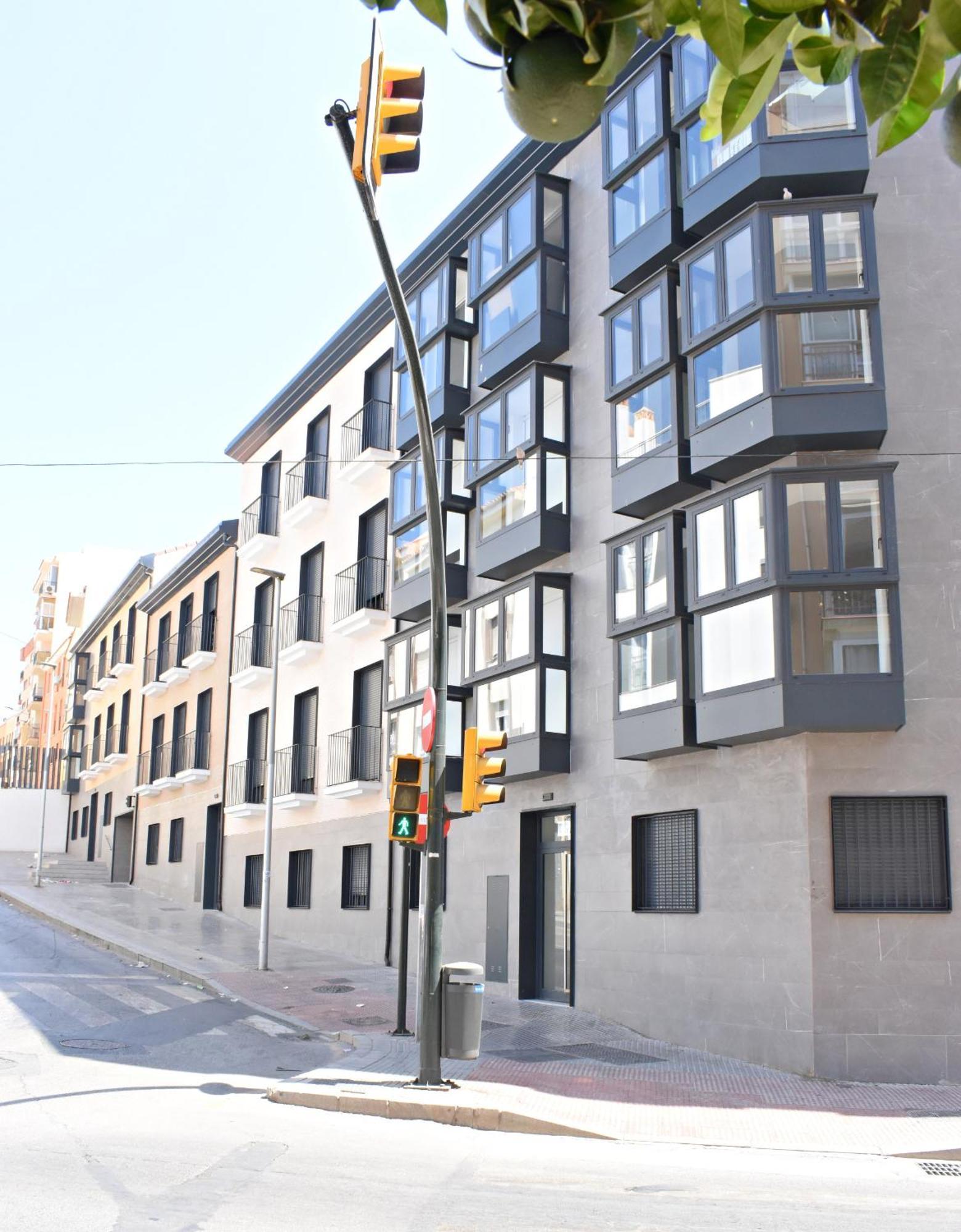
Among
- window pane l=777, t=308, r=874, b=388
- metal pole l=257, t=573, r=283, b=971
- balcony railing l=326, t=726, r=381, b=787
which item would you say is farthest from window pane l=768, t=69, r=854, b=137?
balcony railing l=326, t=726, r=381, b=787

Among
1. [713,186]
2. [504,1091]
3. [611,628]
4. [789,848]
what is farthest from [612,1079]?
[713,186]

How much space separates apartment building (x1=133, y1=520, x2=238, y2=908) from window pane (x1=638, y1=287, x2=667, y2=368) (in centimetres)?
1901

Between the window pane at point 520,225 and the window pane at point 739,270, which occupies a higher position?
the window pane at point 520,225

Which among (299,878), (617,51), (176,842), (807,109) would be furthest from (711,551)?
(176,842)

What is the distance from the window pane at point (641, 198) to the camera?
16.6 m

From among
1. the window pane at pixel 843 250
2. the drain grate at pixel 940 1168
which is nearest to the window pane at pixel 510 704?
the window pane at pixel 843 250

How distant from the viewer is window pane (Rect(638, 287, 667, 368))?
1628cm

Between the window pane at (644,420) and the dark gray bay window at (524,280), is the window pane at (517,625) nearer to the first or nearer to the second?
the window pane at (644,420)

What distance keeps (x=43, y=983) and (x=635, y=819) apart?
338 inches

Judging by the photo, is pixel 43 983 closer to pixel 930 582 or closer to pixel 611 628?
pixel 611 628

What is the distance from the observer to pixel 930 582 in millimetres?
13789

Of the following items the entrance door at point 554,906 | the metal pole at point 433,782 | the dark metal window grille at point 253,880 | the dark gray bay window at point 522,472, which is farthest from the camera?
the dark metal window grille at point 253,880

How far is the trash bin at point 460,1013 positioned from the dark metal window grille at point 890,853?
14.3 ft

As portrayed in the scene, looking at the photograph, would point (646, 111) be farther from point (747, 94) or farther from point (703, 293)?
point (747, 94)
